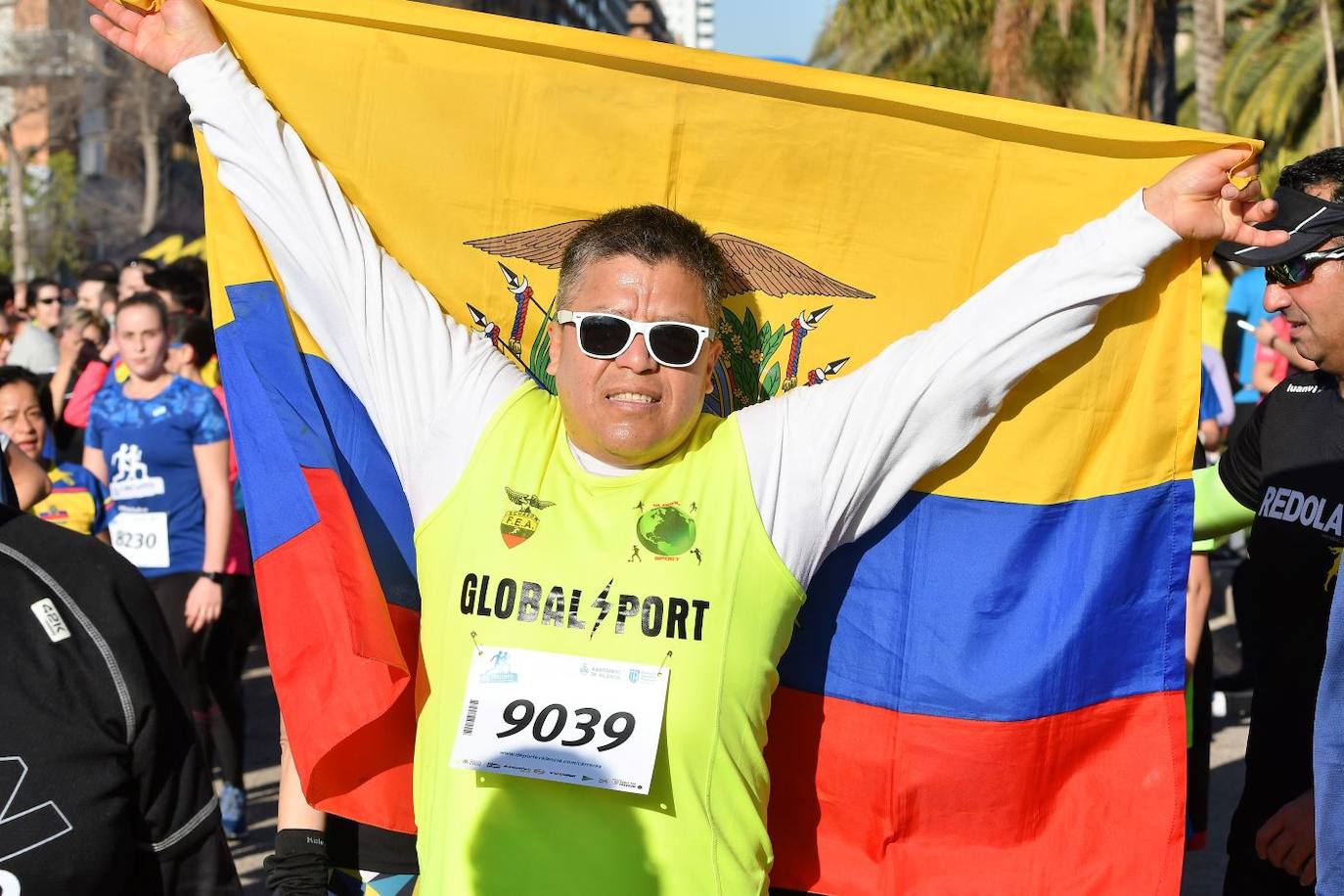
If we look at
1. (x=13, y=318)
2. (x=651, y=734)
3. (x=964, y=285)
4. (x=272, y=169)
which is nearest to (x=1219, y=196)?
(x=964, y=285)

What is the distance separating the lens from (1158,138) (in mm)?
3307

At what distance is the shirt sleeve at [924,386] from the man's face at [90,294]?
7935mm

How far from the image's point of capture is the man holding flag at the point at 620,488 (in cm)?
290

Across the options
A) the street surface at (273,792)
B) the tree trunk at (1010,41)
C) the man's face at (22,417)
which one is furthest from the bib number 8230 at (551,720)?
the tree trunk at (1010,41)

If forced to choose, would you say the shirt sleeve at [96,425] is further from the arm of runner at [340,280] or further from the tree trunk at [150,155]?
the tree trunk at [150,155]

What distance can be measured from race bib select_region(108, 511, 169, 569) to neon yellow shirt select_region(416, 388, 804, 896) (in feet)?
11.7

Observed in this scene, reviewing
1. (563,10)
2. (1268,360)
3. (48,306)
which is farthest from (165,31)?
(563,10)

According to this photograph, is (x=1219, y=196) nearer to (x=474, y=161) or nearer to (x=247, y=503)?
(x=474, y=161)

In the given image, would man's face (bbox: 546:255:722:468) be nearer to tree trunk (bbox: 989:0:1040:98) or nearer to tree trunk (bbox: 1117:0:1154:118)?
tree trunk (bbox: 989:0:1040:98)

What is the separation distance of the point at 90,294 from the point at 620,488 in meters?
8.34

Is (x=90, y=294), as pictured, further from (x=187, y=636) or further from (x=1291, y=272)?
(x=1291, y=272)

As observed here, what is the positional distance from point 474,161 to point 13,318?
8.20 metres

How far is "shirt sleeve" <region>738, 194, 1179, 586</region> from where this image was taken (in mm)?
3051

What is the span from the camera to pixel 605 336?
3.07 meters
